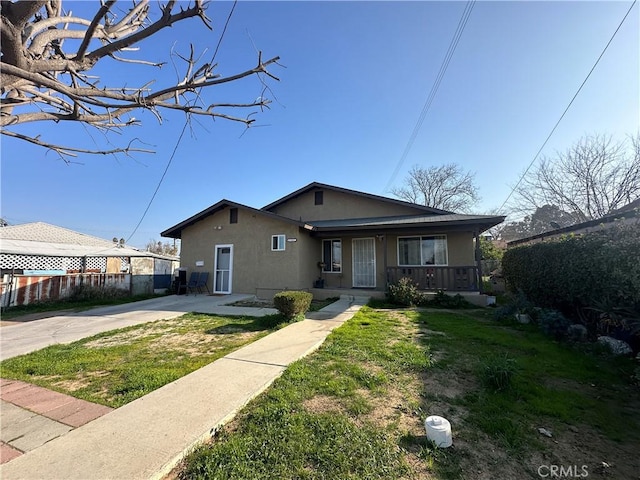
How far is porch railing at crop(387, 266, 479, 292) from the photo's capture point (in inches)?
400

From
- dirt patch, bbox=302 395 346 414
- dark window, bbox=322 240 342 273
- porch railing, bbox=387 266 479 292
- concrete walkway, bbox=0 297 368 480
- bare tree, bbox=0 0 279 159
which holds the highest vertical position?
bare tree, bbox=0 0 279 159

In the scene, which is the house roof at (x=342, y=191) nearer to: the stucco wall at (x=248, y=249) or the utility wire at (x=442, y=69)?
the stucco wall at (x=248, y=249)

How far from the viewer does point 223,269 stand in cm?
1261

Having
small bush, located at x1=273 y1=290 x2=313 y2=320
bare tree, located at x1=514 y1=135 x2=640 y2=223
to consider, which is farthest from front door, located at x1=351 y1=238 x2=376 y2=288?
bare tree, located at x1=514 y1=135 x2=640 y2=223

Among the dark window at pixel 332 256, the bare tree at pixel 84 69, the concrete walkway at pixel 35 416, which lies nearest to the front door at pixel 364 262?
the dark window at pixel 332 256

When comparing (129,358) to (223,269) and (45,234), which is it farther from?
(45,234)

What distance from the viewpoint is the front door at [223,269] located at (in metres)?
12.5

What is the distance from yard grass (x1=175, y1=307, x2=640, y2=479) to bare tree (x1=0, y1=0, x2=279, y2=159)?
3.03 metres

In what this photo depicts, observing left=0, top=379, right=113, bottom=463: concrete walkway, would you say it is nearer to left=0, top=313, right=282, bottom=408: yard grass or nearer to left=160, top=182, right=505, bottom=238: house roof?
left=0, top=313, right=282, bottom=408: yard grass

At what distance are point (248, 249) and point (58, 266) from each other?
9.98 meters

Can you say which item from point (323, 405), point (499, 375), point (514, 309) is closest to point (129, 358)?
point (323, 405)

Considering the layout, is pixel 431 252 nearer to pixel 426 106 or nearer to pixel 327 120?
pixel 426 106

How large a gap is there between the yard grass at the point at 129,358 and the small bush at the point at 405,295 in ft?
14.4

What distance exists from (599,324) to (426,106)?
1021 cm
